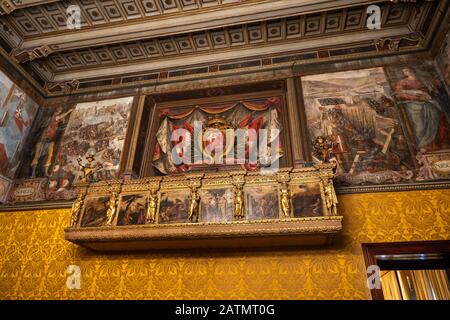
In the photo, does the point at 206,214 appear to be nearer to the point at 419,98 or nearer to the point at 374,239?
the point at 374,239

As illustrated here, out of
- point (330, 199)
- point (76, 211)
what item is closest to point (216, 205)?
point (330, 199)

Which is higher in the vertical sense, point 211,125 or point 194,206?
point 211,125

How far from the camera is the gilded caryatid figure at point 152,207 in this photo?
5.54 meters

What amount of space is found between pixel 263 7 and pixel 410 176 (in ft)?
16.0

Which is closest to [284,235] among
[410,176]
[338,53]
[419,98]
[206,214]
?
[206,214]

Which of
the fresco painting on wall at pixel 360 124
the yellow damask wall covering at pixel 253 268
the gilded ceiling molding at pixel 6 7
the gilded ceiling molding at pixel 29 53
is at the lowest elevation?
the yellow damask wall covering at pixel 253 268

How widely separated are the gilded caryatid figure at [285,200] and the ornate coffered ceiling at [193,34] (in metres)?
3.90

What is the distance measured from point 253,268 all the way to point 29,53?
7626 mm

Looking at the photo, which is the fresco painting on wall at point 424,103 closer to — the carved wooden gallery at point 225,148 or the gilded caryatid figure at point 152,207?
the carved wooden gallery at point 225,148

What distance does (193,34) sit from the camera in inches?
306

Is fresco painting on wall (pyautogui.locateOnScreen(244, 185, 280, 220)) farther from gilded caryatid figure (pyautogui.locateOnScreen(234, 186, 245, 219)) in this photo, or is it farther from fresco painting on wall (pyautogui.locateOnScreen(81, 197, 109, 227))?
fresco painting on wall (pyautogui.locateOnScreen(81, 197, 109, 227))

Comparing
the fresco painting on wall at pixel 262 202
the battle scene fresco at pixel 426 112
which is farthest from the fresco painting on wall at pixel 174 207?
the battle scene fresco at pixel 426 112

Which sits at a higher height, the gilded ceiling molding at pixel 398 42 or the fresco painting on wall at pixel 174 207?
the gilded ceiling molding at pixel 398 42

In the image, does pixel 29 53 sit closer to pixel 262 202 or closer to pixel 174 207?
pixel 174 207
